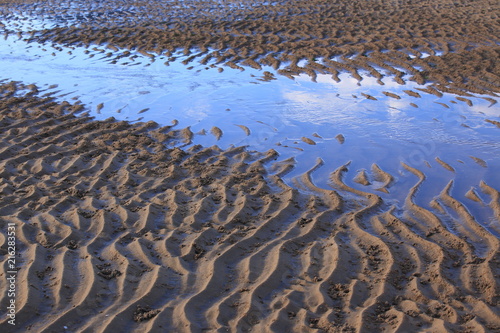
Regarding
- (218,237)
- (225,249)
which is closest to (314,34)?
(218,237)

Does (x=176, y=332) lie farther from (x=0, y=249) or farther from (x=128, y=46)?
(x=128, y=46)

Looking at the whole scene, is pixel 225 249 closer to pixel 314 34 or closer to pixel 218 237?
pixel 218 237

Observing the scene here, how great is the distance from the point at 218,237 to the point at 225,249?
32cm

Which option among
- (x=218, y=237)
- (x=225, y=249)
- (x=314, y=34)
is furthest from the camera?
(x=314, y=34)

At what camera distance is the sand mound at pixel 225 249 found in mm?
Answer: 4039

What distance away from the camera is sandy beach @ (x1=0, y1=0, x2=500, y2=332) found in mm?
4059

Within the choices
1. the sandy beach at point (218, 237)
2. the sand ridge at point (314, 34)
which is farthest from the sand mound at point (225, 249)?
the sand ridge at point (314, 34)

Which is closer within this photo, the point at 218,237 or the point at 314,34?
the point at 218,237

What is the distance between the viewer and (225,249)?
4992 millimetres

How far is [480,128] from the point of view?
8484mm

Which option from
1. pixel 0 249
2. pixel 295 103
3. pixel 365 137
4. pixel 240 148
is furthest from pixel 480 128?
pixel 0 249

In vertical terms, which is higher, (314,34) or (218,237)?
(218,237)

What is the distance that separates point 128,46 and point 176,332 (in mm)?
12664

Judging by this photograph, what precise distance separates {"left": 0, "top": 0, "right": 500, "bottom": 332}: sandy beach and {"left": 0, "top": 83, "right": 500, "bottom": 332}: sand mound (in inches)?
0.7
